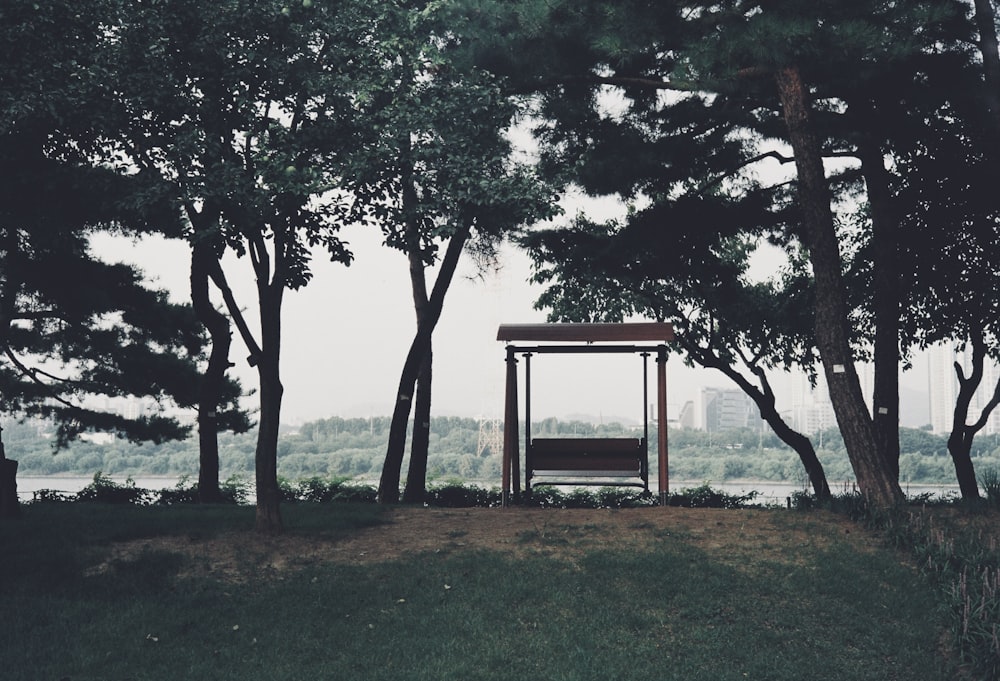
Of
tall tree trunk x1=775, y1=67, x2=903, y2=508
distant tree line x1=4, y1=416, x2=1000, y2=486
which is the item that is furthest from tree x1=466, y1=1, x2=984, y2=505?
distant tree line x1=4, y1=416, x2=1000, y2=486

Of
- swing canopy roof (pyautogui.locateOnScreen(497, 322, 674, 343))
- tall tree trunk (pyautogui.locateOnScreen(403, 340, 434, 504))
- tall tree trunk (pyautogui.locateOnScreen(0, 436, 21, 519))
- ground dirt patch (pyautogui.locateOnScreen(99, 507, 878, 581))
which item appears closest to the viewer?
ground dirt patch (pyautogui.locateOnScreen(99, 507, 878, 581))

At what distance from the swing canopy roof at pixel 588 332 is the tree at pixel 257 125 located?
2388mm

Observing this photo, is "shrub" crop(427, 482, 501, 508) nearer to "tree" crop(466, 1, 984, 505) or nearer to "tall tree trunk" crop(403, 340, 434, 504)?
"tall tree trunk" crop(403, 340, 434, 504)

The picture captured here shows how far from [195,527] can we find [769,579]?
235 inches

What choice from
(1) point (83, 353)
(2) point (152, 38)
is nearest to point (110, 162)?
(2) point (152, 38)

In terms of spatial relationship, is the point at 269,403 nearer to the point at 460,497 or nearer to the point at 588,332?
the point at 588,332

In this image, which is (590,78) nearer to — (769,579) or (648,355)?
(648,355)

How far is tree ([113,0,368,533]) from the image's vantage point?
8.91 meters

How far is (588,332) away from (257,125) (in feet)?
14.4

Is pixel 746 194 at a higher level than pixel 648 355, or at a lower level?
higher

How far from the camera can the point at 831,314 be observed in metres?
10.3

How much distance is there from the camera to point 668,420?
1091 cm

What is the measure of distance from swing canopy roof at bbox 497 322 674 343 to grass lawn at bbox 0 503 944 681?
7.54ft

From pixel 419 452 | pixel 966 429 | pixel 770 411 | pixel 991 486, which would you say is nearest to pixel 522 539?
pixel 419 452
